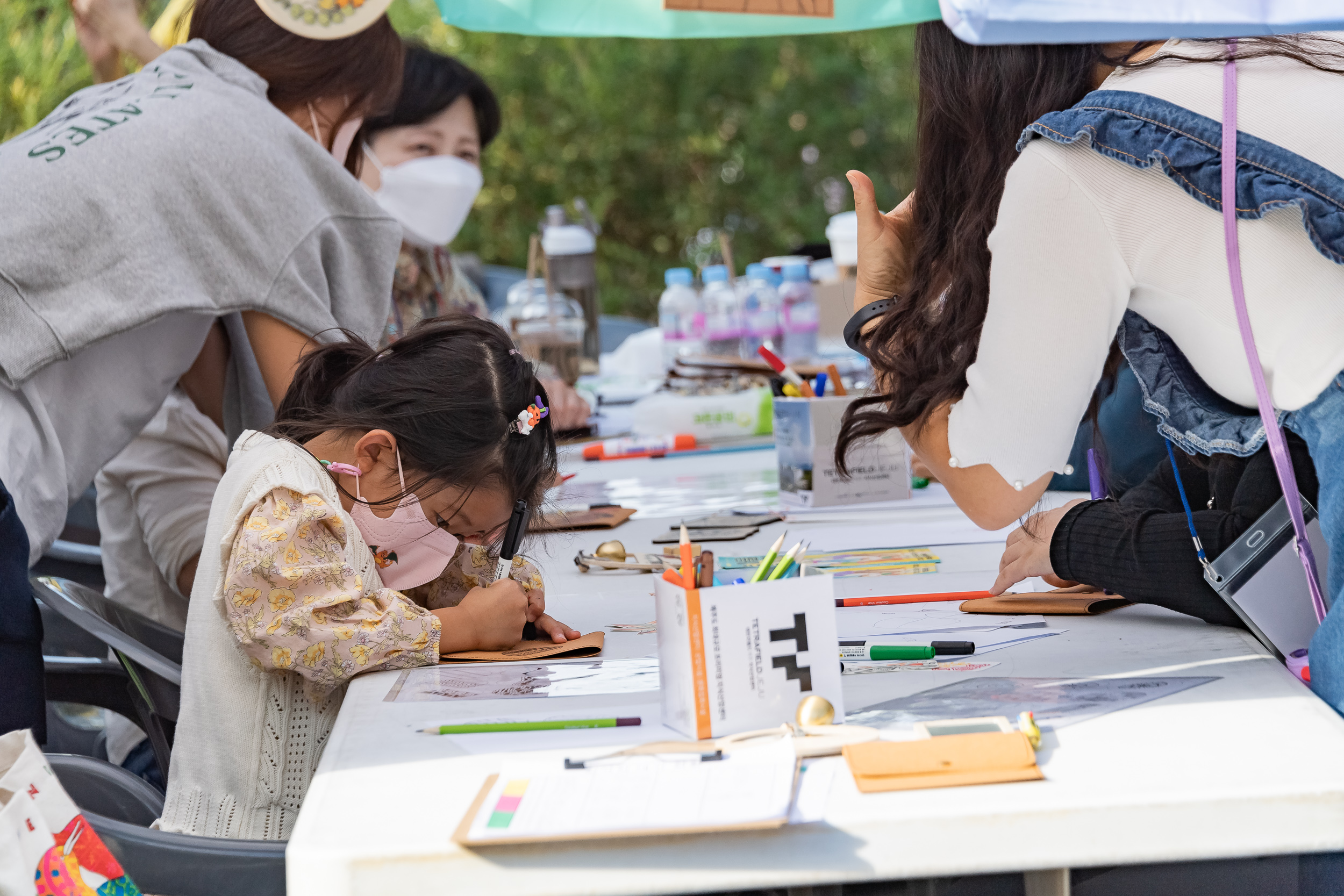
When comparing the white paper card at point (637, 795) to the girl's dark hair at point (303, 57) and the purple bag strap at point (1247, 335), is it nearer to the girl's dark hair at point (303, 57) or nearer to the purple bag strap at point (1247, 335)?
the purple bag strap at point (1247, 335)

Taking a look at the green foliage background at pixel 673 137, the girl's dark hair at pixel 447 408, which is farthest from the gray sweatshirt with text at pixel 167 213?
the green foliage background at pixel 673 137

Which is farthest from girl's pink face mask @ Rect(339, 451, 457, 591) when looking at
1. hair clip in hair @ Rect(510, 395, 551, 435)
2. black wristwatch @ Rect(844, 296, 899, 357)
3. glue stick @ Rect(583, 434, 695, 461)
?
glue stick @ Rect(583, 434, 695, 461)

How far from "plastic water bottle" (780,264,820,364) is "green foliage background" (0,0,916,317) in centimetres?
446

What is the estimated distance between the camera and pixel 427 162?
3213 mm

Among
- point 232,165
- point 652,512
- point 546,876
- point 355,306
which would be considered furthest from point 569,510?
point 546,876

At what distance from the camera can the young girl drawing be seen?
3.90ft

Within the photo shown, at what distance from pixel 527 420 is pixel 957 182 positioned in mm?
538

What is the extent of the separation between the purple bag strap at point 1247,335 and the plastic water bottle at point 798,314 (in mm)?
2313

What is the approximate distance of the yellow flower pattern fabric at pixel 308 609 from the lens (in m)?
1.16

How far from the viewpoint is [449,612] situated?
4.06 feet

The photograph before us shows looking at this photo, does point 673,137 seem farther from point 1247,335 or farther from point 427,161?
point 1247,335

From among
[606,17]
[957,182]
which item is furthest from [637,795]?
[606,17]

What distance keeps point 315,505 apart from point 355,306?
766 mm

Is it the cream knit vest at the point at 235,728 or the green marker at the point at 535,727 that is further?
the cream knit vest at the point at 235,728
